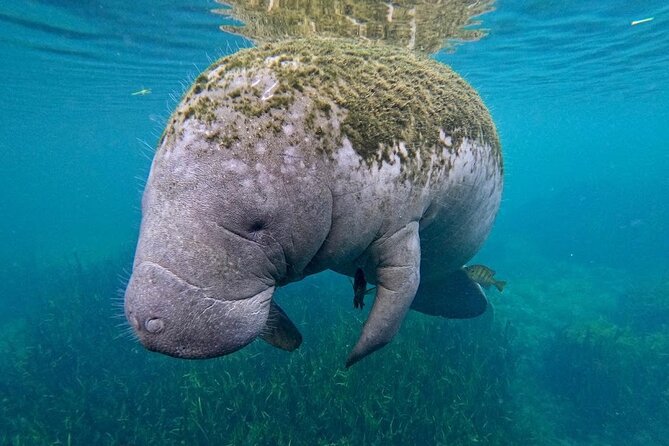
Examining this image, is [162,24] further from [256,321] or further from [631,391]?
[631,391]

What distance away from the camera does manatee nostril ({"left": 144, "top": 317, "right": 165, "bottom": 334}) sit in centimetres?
182

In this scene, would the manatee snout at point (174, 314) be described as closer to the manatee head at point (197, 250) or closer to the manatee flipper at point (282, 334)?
the manatee head at point (197, 250)

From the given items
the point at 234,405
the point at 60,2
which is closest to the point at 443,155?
the point at 234,405

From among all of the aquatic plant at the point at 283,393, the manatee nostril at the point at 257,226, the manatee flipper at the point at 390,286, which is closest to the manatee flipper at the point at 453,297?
the aquatic plant at the point at 283,393

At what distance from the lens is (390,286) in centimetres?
281

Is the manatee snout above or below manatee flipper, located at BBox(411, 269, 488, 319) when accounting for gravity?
above

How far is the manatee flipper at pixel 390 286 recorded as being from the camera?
279 centimetres

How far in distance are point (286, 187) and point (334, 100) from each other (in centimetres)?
62

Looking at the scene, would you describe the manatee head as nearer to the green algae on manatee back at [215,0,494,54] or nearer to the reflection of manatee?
the reflection of manatee

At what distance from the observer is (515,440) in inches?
315

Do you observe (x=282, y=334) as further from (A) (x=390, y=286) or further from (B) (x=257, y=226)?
(B) (x=257, y=226)

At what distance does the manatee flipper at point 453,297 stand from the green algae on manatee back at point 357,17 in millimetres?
5069

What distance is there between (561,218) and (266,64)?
128 ft

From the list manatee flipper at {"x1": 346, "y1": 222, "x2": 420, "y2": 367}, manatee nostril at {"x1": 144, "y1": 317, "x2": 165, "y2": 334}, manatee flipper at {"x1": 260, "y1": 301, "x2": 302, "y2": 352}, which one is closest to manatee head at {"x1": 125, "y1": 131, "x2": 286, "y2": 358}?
manatee nostril at {"x1": 144, "y1": 317, "x2": 165, "y2": 334}
